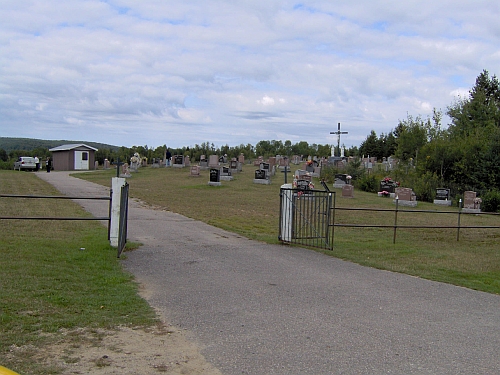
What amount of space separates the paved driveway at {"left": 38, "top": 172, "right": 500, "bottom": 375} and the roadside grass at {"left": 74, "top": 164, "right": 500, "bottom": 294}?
4.84 ft

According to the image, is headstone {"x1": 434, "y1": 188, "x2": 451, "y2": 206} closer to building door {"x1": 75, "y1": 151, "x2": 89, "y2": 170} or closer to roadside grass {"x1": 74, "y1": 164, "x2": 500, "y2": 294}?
roadside grass {"x1": 74, "y1": 164, "x2": 500, "y2": 294}

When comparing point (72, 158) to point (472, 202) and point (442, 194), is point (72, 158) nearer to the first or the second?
point (442, 194)

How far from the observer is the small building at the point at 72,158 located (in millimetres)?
52125

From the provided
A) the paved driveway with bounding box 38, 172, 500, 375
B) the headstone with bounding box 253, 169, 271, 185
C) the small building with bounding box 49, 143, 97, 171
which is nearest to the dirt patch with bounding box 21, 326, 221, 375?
the paved driveway with bounding box 38, 172, 500, 375

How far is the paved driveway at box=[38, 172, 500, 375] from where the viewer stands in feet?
17.2

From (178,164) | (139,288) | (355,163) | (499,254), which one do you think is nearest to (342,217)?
(499,254)

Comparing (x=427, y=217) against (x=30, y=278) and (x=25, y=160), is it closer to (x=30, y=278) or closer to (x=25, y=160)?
(x=30, y=278)

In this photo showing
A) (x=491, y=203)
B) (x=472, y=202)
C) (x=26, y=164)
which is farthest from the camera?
(x=26, y=164)

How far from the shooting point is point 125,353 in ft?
16.9

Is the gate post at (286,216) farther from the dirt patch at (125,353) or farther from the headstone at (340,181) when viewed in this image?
the headstone at (340,181)

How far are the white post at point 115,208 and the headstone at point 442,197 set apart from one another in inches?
914

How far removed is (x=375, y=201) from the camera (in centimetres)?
2828

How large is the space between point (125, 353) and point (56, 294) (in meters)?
2.36

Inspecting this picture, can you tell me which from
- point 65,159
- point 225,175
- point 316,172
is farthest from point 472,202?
point 65,159
